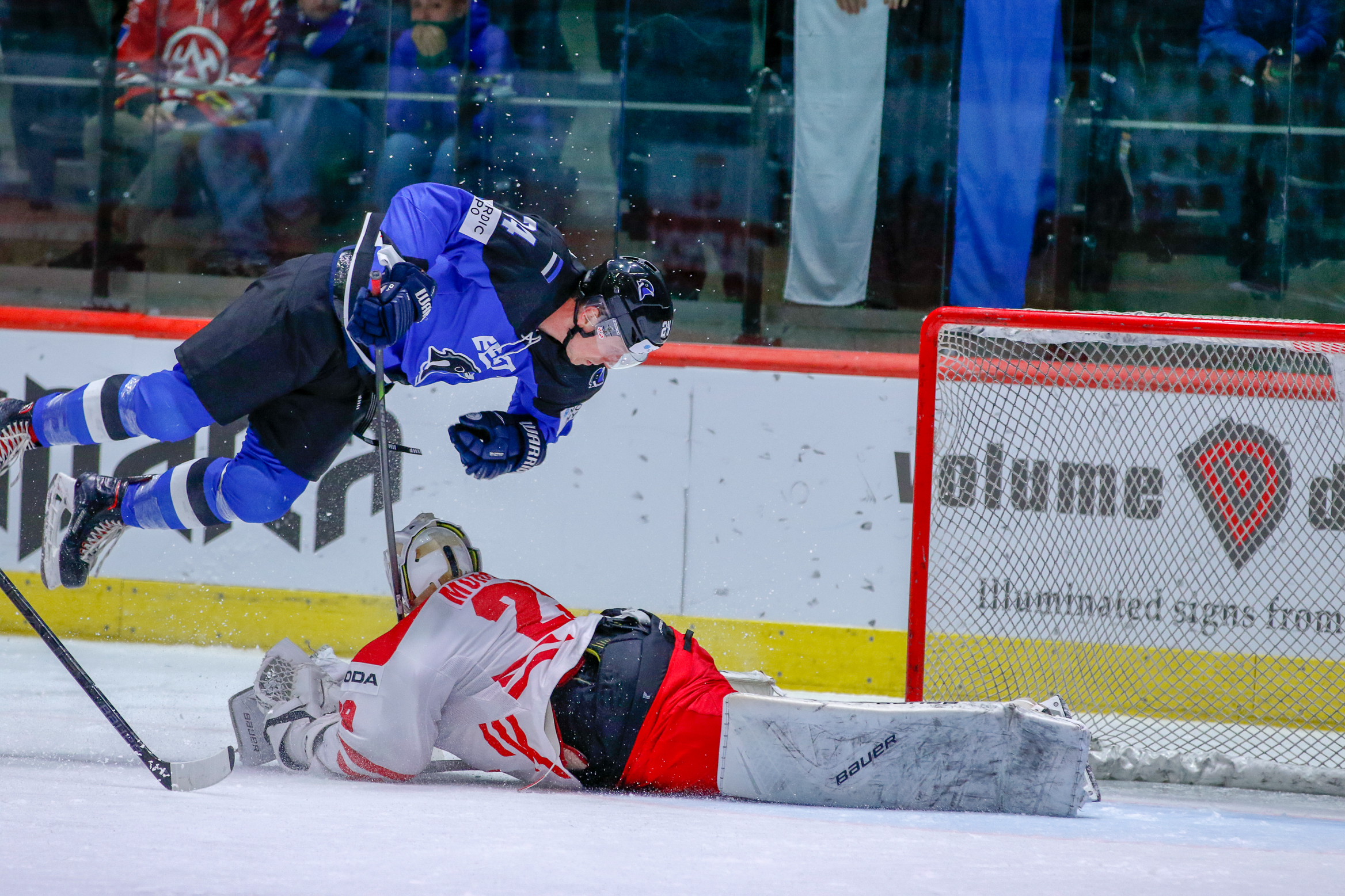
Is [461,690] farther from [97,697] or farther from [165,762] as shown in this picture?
[97,697]

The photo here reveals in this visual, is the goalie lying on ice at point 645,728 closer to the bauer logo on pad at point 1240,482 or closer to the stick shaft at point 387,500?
the stick shaft at point 387,500

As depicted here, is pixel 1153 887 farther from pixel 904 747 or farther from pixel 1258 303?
pixel 1258 303

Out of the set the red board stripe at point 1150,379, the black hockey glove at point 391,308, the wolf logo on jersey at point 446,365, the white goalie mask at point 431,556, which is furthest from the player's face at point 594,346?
the red board stripe at point 1150,379

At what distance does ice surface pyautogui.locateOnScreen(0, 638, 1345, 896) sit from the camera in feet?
4.95

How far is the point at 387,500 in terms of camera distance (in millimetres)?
2658

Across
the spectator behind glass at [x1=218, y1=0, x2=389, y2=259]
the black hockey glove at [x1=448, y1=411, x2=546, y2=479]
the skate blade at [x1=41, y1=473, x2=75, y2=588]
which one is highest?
the spectator behind glass at [x1=218, y1=0, x2=389, y2=259]

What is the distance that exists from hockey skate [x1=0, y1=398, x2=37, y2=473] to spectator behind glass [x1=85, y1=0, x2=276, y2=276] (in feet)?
6.85

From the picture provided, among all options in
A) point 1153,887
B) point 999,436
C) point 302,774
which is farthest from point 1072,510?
point 302,774

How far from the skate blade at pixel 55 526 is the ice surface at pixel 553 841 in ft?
1.24

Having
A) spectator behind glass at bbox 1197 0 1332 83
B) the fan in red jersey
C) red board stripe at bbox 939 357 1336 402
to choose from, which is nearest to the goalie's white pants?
red board stripe at bbox 939 357 1336 402

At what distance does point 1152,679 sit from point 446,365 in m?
2.04

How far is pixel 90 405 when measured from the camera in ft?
8.80

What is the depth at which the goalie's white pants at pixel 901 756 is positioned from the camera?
2301mm

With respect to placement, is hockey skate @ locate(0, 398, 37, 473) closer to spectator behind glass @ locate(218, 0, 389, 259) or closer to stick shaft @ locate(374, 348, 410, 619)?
stick shaft @ locate(374, 348, 410, 619)
